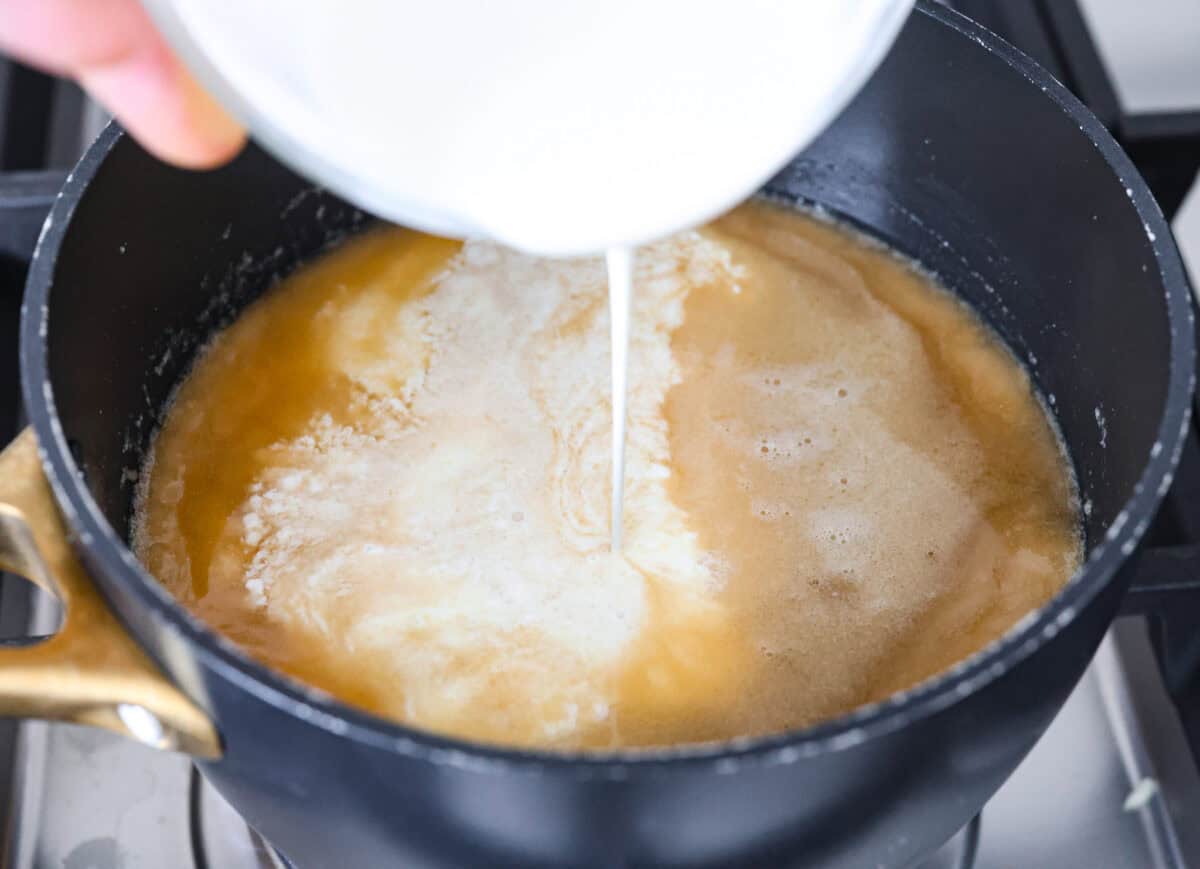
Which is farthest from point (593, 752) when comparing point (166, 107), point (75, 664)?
point (166, 107)

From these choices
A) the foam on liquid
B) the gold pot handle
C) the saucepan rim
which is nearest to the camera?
the saucepan rim

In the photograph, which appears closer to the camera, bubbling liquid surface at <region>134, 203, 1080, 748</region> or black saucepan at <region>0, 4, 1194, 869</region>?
black saucepan at <region>0, 4, 1194, 869</region>

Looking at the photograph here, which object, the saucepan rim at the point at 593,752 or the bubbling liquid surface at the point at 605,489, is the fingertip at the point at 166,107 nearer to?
the saucepan rim at the point at 593,752

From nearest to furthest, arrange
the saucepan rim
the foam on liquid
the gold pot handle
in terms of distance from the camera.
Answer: the saucepan rim
the gold pot handle
the foam on liquid

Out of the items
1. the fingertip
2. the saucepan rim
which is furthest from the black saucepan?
the fingertip

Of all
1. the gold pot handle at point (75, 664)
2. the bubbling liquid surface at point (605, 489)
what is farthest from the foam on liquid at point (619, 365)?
the gold pot handle at point (75, 664)

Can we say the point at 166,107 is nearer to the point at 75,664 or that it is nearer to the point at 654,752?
the point at 75,664

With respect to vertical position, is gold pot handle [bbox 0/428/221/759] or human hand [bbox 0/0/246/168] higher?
human hand [bbox 0/0/246/168]

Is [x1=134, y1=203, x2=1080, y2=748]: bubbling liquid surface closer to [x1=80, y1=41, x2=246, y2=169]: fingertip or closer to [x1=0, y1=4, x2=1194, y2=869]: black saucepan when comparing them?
[x1=0, y1=4, x2=1194, y2=869]: black saucepan
